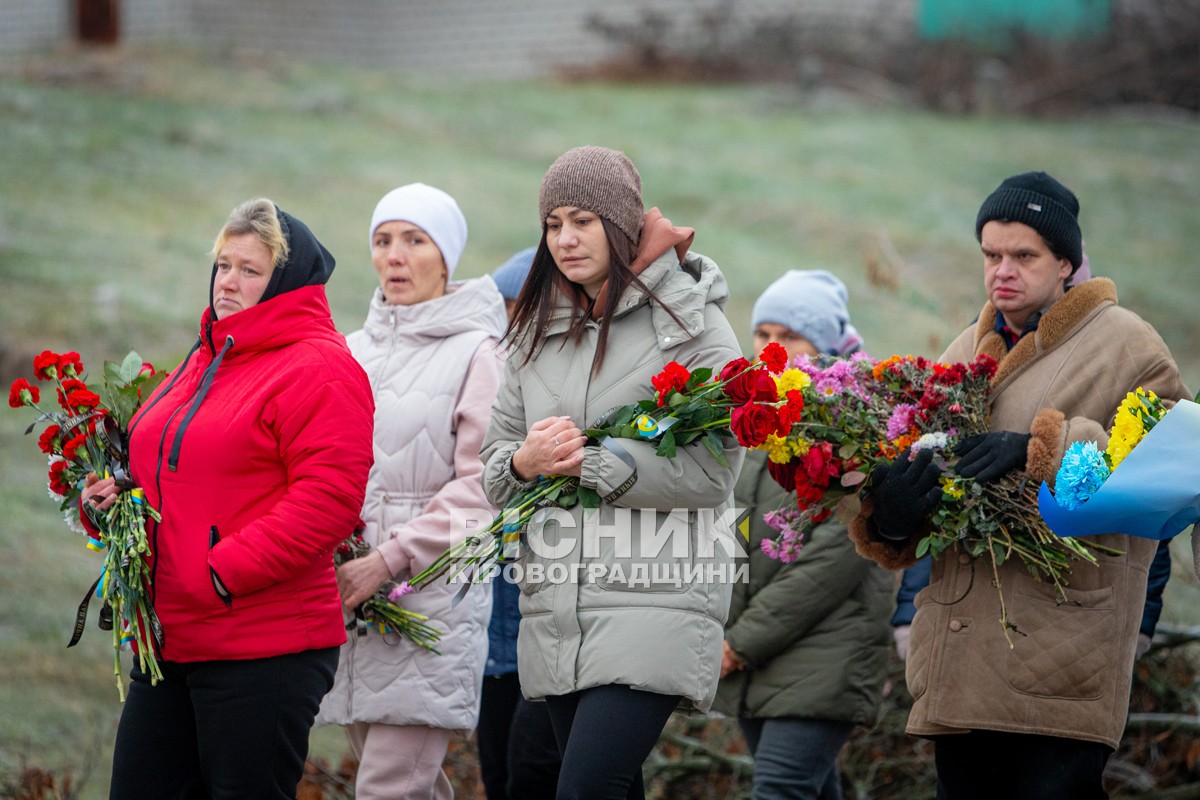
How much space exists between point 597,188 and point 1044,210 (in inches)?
46.6

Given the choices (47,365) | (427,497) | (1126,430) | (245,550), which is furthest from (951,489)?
(47,365)

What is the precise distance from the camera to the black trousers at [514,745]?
13.2 feet

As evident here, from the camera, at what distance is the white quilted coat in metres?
3.93

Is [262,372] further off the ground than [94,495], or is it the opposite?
[262,372]

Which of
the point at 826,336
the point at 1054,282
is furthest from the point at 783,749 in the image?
the point at 1054,282

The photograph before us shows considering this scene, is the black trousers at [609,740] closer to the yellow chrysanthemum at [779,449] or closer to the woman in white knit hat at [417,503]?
the yellow chrysanthemum at [779,449]

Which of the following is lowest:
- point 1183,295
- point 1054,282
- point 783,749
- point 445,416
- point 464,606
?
point 783,749

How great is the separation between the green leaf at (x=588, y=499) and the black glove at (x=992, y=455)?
918 millimetres

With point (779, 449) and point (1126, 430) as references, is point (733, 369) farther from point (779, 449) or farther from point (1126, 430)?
point (1126, 430)

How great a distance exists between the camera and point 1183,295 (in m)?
10.5

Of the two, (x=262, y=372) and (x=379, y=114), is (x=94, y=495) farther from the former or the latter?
(x=379, y=114)

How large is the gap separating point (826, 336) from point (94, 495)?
2394 mm

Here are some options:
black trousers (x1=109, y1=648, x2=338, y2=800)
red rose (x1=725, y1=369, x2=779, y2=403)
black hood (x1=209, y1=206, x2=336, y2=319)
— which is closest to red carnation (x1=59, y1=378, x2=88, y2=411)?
black hood (x1=209, y1=206, x2=336, y2=319)

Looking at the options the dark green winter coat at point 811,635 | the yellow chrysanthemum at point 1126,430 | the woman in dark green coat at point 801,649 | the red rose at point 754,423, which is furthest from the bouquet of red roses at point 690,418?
the dark green winter coat at point 811,635
